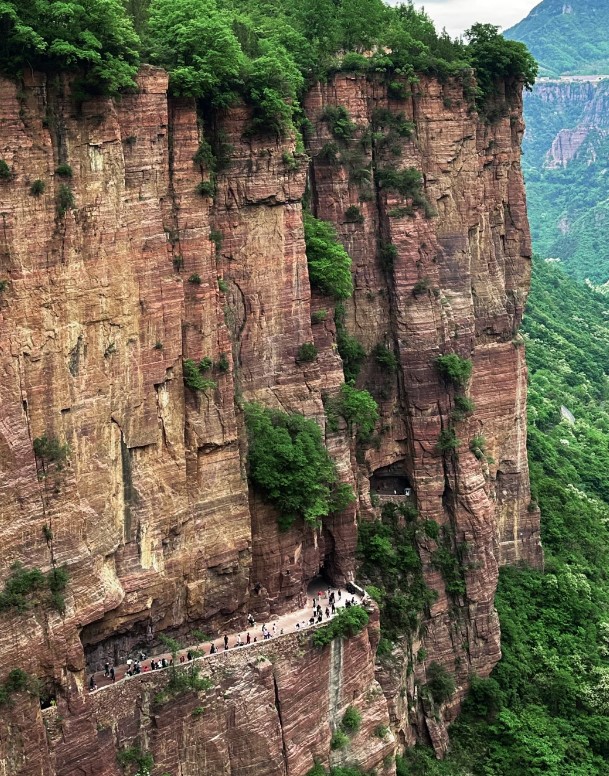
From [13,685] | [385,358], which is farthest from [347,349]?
[13,685]

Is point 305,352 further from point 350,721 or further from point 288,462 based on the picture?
point 350,721

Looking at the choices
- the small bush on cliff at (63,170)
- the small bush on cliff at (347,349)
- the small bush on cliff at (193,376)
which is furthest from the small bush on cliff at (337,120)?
the small bush on cliff at (63,170)

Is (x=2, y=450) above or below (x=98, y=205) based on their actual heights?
below

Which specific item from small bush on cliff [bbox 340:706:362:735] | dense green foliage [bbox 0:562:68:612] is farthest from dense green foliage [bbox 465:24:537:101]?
dense green foliage [bbox 0:562:68:612]

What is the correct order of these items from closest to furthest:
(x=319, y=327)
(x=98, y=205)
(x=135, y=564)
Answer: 1. (x=98, y=205)
2. (x=135, y=564)
3. (x=319, y=327)

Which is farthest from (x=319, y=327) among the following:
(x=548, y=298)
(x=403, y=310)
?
(x=548, y=298)

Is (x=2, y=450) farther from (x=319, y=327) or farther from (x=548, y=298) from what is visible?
(x=548, y=298)
